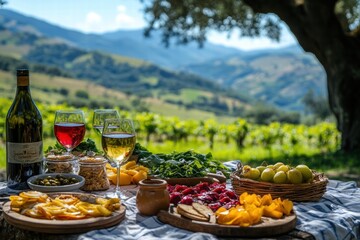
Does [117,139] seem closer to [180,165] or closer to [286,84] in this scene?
[180,165]

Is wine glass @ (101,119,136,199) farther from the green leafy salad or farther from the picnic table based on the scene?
the green leafy salad

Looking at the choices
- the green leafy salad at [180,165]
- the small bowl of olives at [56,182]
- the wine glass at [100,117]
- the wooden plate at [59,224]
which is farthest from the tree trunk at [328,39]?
the wooden plate at [59,224]

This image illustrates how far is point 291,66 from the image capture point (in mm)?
194500

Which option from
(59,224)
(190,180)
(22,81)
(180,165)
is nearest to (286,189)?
(190,180)

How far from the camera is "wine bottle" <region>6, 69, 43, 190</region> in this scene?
9.68 feet

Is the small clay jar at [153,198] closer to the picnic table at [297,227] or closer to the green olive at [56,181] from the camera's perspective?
the picnic table at [297,227]

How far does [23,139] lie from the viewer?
299 cm

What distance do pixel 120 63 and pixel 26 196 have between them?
12126 cm

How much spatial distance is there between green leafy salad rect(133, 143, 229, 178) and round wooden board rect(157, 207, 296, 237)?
34.1 inches

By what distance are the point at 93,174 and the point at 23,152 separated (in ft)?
1.41

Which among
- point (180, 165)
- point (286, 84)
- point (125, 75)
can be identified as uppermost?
point (286, 84)

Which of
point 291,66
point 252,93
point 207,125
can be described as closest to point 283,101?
point 252,93

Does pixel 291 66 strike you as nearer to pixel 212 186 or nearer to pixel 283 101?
pixel 283 101

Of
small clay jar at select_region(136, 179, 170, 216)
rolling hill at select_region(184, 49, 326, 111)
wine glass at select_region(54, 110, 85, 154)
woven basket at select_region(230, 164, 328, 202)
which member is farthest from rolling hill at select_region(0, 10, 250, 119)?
small clay jar at select_region(136, 179, 170, 216)
